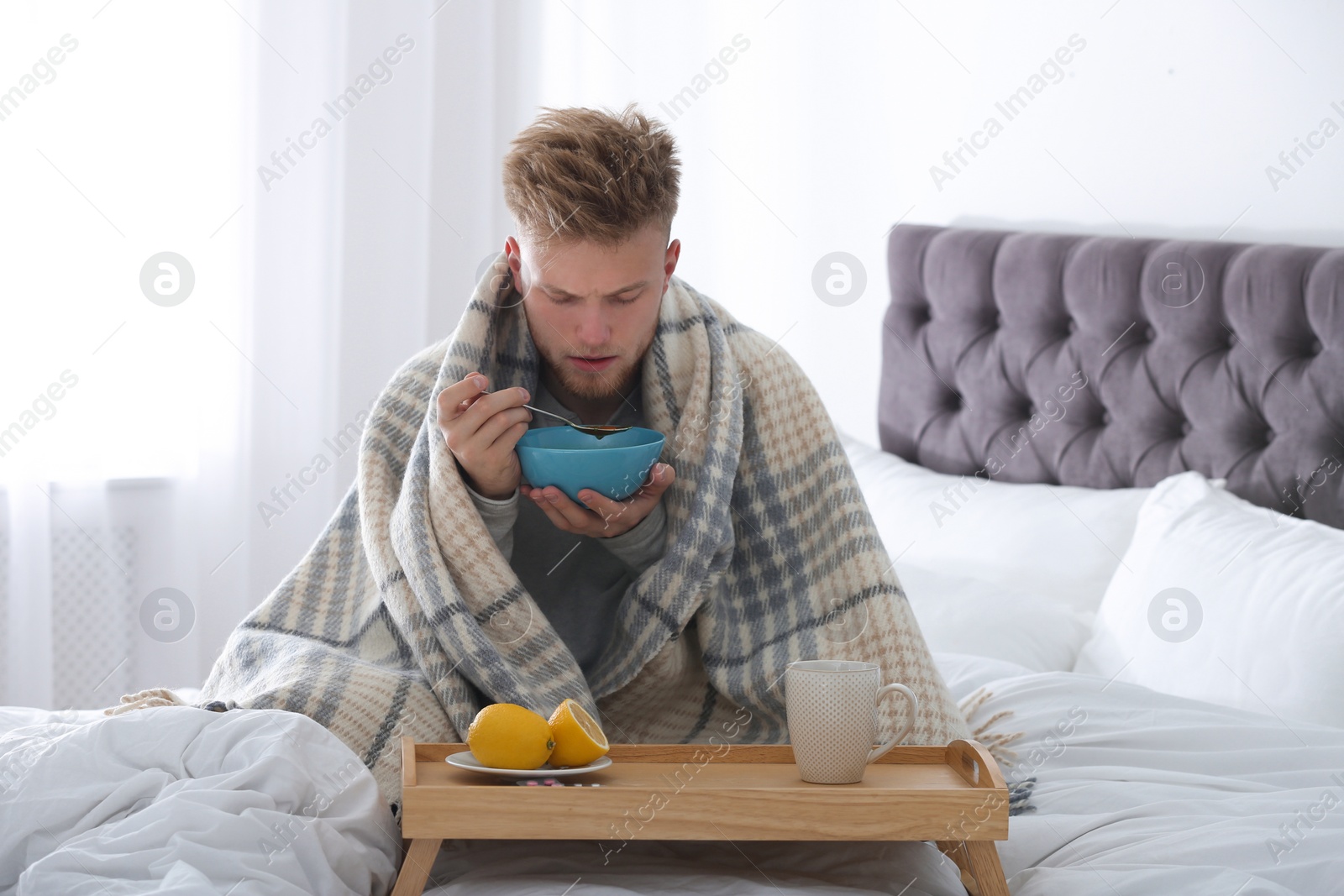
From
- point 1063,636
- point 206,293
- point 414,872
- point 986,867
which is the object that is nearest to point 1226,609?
point 1063,636

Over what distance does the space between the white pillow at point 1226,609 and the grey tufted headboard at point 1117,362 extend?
5.6 inches

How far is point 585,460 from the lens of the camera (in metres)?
1.26

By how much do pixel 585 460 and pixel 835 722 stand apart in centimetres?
39

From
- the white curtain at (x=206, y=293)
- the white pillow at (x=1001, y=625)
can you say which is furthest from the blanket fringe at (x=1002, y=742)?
the white curtain at (x=206, y=293)

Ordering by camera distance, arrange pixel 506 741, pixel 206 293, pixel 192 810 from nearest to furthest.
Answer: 1. pixel 192 810
2. pixel 506 741
3. pixel 206 293

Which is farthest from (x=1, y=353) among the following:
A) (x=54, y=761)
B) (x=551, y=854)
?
(x=551, y=854)

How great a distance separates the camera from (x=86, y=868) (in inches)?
35.6

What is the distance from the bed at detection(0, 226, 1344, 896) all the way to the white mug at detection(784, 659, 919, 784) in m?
0.11

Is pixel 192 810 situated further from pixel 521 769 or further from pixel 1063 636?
pixel 1063 636

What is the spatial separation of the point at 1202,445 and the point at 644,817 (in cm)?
143

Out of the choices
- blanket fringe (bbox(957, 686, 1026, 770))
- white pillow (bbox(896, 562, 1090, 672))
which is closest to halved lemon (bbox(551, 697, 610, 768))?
blanket fringe (bbox(957, 686, 1026, 770))

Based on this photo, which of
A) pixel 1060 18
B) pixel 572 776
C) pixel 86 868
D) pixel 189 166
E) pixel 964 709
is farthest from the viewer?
pixel 189 166

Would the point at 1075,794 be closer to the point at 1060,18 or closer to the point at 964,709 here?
the point at 964,709

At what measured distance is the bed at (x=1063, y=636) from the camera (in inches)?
39.3
